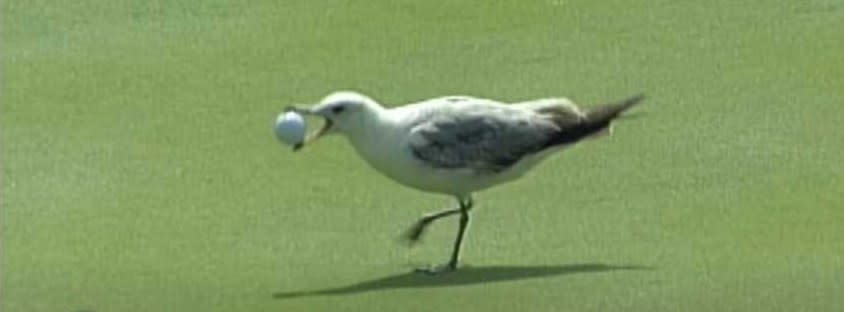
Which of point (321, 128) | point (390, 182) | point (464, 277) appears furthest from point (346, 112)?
point (390, 182)

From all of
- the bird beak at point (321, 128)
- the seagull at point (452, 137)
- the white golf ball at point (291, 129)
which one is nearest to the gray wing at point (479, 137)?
the seagull at point (452, 137)

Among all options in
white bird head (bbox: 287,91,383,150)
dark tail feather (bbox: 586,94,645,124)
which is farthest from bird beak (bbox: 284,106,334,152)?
dark tail feather (bbox: 586,94,645,124)

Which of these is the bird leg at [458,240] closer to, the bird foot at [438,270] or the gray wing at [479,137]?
the bird foot at [438,270]

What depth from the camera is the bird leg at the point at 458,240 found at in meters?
8.17

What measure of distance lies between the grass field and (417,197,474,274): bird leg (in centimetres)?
8

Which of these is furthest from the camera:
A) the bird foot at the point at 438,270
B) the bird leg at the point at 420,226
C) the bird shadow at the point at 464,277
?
the bird leg at the point at 420,226

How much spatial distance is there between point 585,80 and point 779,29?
92cm

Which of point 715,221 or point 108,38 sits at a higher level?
point 108,38

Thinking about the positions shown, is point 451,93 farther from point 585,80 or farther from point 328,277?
point 328,277

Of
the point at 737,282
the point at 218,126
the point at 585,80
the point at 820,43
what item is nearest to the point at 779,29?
the point at 820,43

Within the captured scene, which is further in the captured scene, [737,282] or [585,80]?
[585,80]

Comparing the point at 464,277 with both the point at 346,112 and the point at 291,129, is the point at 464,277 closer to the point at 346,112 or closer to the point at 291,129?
the point at 346,112

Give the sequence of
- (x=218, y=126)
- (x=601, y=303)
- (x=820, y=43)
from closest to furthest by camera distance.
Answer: (x=601, y=303)
(x=218, y=126)
(x=820, y=43)

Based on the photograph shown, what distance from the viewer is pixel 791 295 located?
7.60 metres
